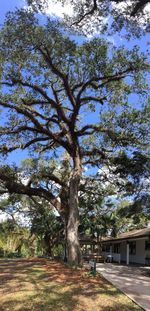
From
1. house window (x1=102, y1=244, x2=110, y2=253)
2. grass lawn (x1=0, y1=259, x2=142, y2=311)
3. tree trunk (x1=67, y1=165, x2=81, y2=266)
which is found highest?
house window (x1=102, y1=244, x2=110, y2=253)

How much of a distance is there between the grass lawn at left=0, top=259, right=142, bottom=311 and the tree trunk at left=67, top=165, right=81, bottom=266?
235 cm

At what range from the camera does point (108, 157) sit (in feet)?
69.1

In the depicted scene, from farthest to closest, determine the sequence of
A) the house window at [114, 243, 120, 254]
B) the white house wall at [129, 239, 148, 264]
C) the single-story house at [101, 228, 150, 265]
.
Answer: the house window at [114, 243, 120, 254]
the white house wall at [129, 239, 148, 264]
the single-story house at [101, 228, 150, 265]

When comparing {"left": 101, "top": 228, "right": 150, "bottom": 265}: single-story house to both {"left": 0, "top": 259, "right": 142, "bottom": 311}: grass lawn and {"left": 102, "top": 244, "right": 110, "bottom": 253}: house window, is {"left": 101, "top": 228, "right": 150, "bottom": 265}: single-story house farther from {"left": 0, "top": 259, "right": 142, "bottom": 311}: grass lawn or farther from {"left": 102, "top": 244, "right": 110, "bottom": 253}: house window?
{"left": 0, "top": 259, "right": 142, "bottom": 311}: grass lawn

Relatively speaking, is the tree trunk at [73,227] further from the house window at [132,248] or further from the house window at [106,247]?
the house window at [106,247]

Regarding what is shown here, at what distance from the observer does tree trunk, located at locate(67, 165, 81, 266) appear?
55.8 feet

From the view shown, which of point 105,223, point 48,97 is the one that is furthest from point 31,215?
point 48,97

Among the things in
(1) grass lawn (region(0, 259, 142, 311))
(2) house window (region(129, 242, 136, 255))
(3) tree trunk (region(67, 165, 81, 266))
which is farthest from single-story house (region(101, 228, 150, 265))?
(1) grass lawn (region(0, 259, 142, 311))

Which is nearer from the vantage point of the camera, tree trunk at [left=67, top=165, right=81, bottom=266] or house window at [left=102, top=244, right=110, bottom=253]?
tree trunk at [left=67, top=165, right=81, bottom=266]

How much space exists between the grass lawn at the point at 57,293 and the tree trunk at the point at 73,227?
2.35 metres

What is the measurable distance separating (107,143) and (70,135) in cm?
279

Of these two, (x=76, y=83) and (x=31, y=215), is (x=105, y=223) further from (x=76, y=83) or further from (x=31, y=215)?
(x=76, y=83)

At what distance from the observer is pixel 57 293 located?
35.3 ft

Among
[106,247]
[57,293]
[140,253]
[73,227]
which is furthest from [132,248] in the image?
[57,293]
